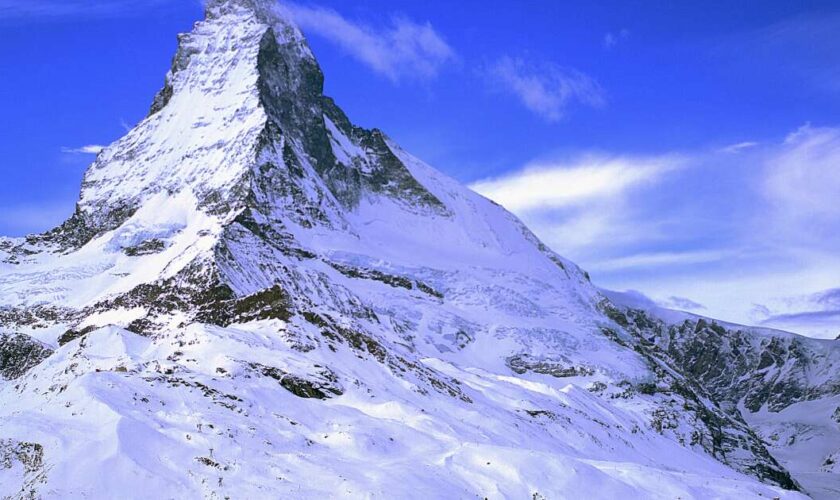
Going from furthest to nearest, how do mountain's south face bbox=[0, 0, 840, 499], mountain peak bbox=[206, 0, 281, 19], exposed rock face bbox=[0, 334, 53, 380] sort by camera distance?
mountain peak bbox=[206, 0, 281, 19] → exposed rock face bbox=[0, 334, 53, 380] → mountain's south face bbox=[0, 0, 840, 499]

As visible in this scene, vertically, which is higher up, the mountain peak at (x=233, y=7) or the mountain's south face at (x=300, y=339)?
the mountain peak at (x=233, y=7)

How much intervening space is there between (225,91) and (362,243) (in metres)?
44.4

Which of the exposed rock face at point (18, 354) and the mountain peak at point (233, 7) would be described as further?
the mountain peak at point (233, 7)

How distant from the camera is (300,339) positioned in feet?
180

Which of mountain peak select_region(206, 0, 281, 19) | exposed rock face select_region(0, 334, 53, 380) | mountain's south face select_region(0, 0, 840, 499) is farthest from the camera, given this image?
mountain peak select_region(206, 0, 281, 19)

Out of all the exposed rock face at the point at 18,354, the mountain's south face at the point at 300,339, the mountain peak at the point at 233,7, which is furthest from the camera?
the mountain peak at the point at 233,7

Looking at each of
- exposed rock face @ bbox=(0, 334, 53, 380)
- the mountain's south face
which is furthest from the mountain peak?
exposed rock face @ bbox=(0, 334, 53, 380)

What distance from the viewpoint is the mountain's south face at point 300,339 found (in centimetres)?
2838

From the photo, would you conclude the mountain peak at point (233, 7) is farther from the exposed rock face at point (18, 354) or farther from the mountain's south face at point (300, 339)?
the exposed rock face at point (18, 354)

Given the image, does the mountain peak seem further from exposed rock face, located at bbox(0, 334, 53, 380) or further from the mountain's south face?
exposed rock face, located at bbox(0, 334, 53, 380)

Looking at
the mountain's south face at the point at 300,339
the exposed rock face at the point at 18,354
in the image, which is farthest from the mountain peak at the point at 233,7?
the exposed rock face at the point at 18,354

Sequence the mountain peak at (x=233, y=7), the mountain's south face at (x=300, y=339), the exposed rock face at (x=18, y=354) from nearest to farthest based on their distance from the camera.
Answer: the mountain's south face at (x=300, y=339) < the exposed rock face at (x=18, y=354) < the mountain peak at (x=233, y=7)

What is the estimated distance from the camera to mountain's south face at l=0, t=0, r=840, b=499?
28.4 meters

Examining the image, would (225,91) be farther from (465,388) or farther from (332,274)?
(465,388)
